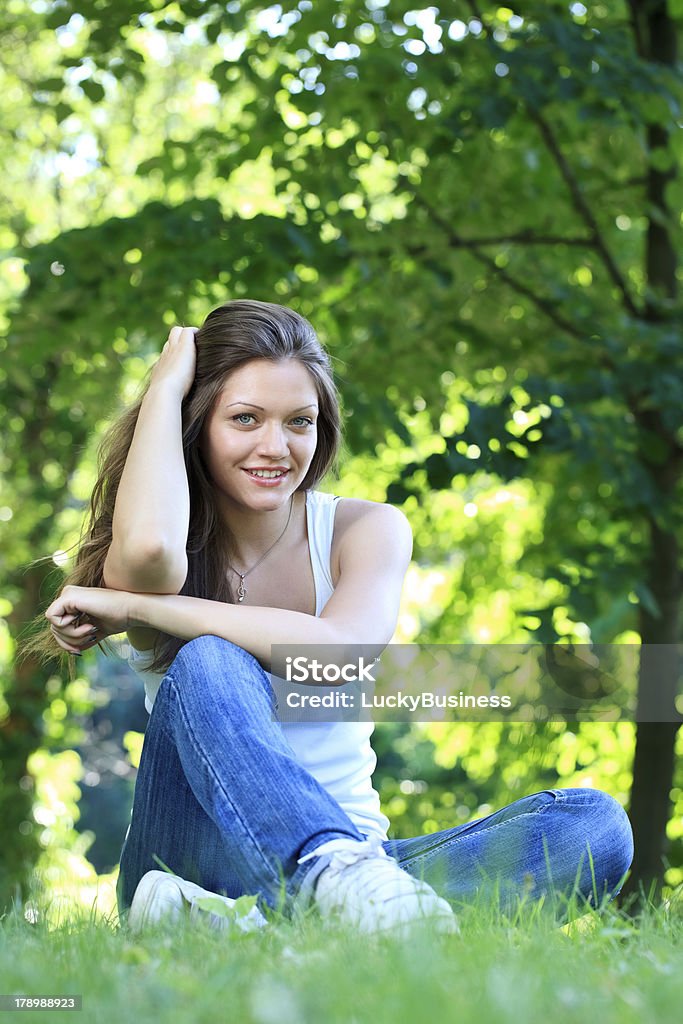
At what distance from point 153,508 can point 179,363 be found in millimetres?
450

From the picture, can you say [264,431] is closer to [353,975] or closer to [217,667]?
[217,667]

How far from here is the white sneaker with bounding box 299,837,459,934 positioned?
1581 mm

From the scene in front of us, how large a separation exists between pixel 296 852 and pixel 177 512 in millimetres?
825

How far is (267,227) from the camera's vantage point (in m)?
Result: 4.42

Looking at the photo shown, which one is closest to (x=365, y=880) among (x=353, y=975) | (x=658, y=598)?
(x=353, y=975)

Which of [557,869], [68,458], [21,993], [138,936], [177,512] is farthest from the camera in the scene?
[68,458]

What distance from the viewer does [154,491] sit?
235 cm

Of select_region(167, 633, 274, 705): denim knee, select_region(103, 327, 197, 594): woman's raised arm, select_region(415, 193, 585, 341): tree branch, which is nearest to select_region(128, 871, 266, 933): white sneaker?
select_region(167, 633, 274, 705): denim knee

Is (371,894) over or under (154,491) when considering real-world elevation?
under

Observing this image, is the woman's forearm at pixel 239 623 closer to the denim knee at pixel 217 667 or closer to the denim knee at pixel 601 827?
the denim knee at pixel 217 667

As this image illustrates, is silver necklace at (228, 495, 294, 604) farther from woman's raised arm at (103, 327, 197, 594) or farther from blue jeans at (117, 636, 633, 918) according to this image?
blue jeans at (117, 636, 633, 918)

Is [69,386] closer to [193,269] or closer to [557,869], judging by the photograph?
[193,269]

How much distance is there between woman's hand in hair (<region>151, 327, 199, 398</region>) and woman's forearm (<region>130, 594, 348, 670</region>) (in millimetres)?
534

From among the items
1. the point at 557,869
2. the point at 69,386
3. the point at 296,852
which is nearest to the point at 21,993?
the point at 296,852
